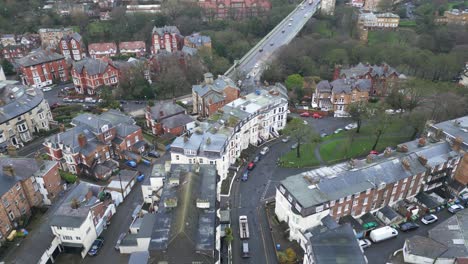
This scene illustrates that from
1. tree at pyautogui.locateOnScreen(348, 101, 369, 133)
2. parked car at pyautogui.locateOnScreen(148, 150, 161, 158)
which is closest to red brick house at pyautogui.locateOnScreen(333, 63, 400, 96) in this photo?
tree at pyautogui.locateOnScreen(348, 101, 369, 133)

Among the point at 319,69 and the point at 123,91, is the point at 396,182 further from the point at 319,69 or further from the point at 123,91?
the point at 123,91

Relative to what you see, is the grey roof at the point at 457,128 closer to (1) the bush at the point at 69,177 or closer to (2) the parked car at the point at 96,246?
(2) the parked car at the point at 96,246

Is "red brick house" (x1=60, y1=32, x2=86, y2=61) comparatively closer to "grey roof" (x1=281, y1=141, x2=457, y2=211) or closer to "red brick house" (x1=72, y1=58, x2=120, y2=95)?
"red brick house" (x1=72, y1=58, x2=120, y2=95)

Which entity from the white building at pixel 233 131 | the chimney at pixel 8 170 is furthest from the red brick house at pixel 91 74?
the chimney at pixel 8 170

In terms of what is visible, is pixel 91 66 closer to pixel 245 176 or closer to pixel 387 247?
pixel 245 176

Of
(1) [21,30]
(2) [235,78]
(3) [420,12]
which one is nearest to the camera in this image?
(2) [235,78]

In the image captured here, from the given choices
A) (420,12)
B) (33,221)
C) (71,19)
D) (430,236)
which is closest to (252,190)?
(430,236)

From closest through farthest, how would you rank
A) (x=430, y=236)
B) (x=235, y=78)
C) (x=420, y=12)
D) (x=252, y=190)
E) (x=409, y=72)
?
(x=430, y=236) < (x=252, y=190) < (x=235, y=78) < (x=409, y=72) < (x=420, y=12)
